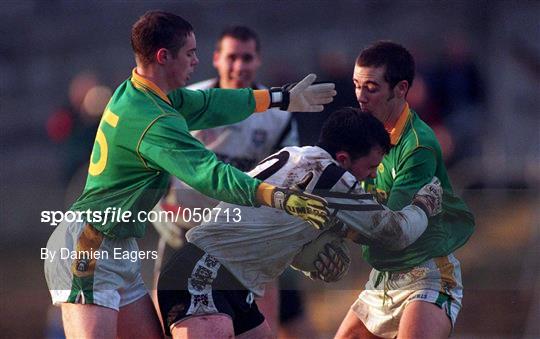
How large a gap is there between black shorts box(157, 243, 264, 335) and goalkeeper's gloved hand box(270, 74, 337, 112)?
84 centimetres

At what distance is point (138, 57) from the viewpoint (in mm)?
4281

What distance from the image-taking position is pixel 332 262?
434 cm

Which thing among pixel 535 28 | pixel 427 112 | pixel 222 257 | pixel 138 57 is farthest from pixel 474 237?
pixel 138 57

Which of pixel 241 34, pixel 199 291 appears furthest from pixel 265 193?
pixel 241 34

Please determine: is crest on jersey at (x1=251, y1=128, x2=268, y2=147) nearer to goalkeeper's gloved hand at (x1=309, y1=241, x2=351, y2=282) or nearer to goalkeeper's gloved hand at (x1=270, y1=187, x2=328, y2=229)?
goalkeeper's gloved hand at (x1=309, y1=241, x2=351, y2=282)

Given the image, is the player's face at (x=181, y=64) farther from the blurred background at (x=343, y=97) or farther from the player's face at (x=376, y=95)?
the player's face at (x=376, y=95)

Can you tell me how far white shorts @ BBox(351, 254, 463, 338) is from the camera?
4438mm

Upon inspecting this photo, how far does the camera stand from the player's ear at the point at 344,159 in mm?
4215

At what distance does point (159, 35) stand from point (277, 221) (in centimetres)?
77

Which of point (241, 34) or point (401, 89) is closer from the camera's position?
point (401, 89)

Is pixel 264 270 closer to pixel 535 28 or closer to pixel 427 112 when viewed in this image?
pixel 427 112

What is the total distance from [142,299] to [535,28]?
1.83m

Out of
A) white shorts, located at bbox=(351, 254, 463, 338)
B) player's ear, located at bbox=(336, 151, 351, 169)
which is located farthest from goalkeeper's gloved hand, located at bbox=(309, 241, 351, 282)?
player's ear, located at bbox=(336, 151, 351, 169)

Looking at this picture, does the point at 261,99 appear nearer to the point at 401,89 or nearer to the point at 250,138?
the point at 401,89
